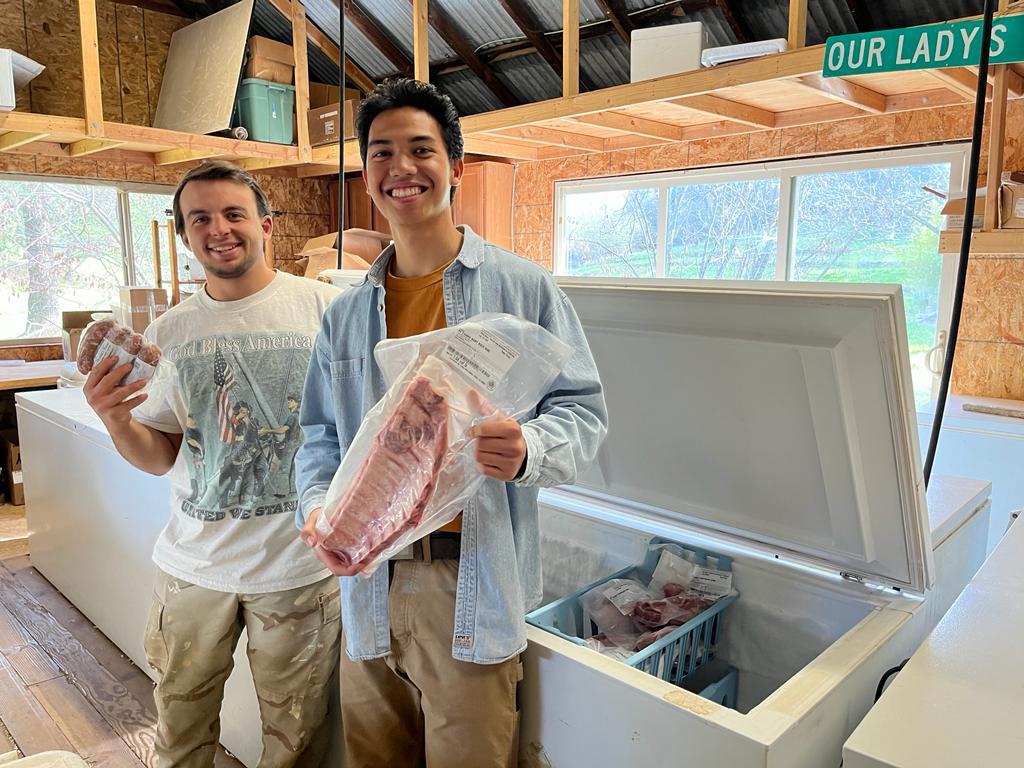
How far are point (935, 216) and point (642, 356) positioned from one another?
291cm

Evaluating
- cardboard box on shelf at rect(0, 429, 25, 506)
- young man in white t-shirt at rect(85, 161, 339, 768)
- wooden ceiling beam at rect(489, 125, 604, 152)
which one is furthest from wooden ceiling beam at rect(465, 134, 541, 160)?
cardboard box on shelf at rect(0, 429, 25, 506)

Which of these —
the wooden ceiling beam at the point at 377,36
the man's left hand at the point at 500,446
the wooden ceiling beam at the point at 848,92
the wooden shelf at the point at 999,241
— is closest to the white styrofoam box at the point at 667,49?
the wooden ceiling beam at the point at 848,92

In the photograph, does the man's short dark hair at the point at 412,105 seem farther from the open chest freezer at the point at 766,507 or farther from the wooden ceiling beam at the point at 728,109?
the wooden ceiling beam at the point at 728,109

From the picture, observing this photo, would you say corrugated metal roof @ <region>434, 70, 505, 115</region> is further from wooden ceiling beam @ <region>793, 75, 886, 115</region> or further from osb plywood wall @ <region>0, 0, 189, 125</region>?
wooden ceiling beam @ <region>793, 75, 886, 115</region>

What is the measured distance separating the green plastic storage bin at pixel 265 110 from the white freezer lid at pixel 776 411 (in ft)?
12.7

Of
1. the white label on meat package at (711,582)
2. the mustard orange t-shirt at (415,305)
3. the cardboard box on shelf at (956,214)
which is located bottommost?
the white label on meat package at (711,582)

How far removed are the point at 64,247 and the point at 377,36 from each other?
8.57ft

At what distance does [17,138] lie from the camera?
4078 millimetres

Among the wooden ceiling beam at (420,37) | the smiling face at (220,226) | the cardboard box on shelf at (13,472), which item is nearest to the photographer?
the smiling face at (220,226)

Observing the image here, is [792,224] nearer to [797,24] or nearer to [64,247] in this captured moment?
[797,24]

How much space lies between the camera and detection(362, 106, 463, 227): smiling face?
1130 millimetres

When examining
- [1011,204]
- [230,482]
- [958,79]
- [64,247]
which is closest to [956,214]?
[1011,204]

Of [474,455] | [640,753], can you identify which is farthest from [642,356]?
[640,753]

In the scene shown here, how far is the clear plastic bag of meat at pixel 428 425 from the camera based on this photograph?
3.07ft
